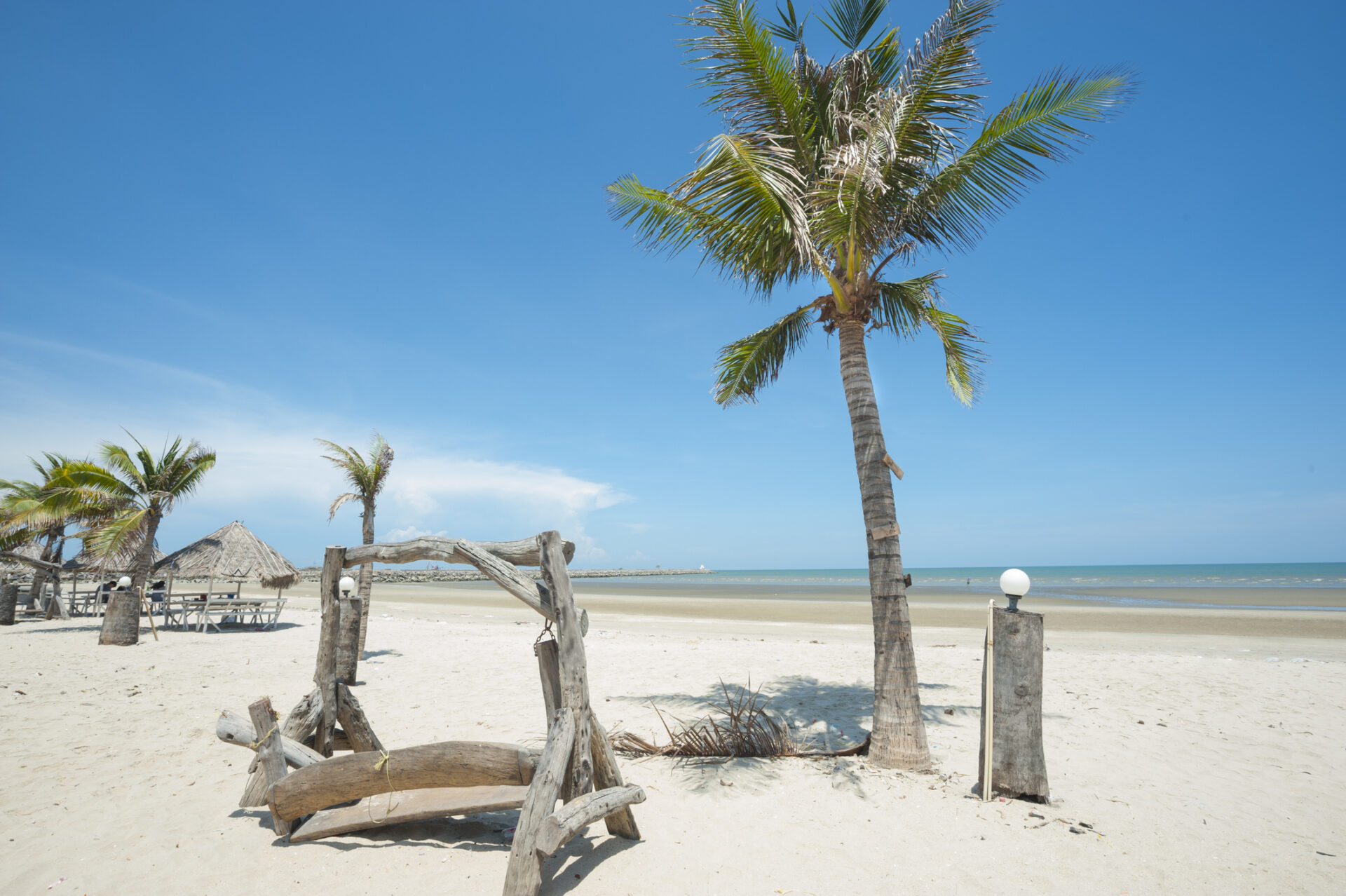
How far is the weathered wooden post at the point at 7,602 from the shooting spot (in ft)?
50.2

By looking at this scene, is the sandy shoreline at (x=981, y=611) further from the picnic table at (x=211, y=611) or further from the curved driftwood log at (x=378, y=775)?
the curved driftwood log at (x=378, y=775)

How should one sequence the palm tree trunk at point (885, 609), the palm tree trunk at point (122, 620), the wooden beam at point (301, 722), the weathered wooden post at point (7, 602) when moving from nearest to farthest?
1. the wooden beam at point (301, 722)
2. the palm tree trunk at point (885, 609)
3. the palm tree trunk at point (122, 620)
4. the weathered wooden post at point (7, 602)

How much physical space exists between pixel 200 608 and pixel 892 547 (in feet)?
57.7

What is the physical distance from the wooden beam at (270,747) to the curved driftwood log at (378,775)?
8cm

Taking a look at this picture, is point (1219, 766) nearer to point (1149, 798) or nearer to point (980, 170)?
point (1149, 798)

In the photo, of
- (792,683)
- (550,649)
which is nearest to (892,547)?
(550,649)

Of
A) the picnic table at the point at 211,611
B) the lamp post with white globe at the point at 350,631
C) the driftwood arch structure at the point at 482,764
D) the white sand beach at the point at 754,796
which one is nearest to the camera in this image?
the white sand beach at the point at 754,796

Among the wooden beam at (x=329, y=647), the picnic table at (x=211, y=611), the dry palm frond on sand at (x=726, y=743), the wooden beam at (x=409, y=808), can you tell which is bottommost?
the picnic table at (x=211, y=611)

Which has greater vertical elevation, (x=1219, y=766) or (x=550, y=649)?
(x=550, y=649)

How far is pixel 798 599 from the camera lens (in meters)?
35.8

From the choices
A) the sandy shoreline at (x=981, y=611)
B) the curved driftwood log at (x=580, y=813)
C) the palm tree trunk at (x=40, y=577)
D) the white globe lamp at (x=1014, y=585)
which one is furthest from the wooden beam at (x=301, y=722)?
the palm tree trunk at (x=40, y=577)

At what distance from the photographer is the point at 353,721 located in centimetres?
470

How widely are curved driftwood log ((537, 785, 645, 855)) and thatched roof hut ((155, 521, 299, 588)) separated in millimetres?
16194

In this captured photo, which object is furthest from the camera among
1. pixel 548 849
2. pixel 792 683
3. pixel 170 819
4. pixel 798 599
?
pixel 798 599
